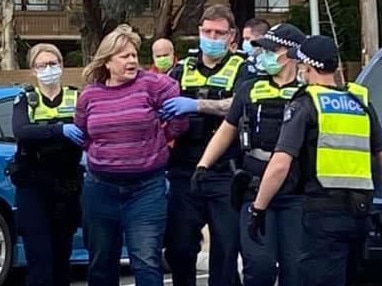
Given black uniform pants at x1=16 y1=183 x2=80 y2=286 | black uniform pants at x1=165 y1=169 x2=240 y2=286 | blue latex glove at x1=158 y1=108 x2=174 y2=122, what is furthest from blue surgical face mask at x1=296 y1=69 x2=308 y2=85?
black uniform pants at x1=16 y1=183 x2=80 y2=286

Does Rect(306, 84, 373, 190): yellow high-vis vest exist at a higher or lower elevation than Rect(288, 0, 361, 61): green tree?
higher

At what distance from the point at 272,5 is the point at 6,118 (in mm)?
37039

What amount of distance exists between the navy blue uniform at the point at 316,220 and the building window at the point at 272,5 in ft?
131

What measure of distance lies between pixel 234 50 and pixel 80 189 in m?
1.38

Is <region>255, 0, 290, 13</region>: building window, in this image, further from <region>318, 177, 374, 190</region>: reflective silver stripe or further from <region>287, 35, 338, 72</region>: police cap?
<region>318, 177, 374, 190</region>: reflective silver stripe

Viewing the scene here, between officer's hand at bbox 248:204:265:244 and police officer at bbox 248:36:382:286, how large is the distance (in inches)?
9.4

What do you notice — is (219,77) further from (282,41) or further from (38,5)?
(38,5)

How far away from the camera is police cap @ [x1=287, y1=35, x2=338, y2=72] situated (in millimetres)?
6949

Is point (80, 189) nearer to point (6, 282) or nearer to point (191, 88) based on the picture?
point (191, 88)

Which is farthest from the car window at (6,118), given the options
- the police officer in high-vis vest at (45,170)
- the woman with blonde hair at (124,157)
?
the woman with blonde hair at (124,157)

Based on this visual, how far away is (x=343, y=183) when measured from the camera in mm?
6891

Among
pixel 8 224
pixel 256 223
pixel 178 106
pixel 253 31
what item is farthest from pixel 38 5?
pixel 256 223

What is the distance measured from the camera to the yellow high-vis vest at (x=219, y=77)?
8.23 m

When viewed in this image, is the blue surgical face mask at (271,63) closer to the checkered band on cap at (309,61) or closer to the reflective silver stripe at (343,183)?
the checkered band on cap at (309,61)
